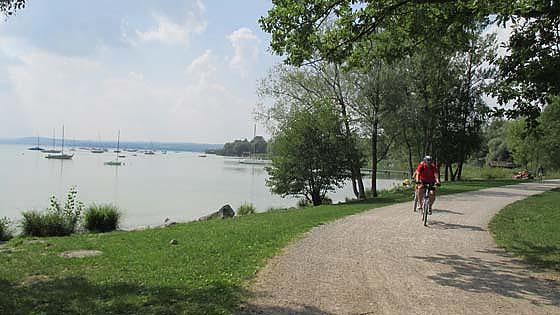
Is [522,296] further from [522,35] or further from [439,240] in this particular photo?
[522,35]

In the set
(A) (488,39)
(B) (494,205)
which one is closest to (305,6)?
(B) (494,205)

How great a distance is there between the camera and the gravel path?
218 inches

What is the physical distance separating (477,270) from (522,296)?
137 cm

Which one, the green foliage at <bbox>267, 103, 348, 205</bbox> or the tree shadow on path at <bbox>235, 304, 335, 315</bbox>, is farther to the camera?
the green foliage at <bbox>267, 103, 348, 205</bbox>

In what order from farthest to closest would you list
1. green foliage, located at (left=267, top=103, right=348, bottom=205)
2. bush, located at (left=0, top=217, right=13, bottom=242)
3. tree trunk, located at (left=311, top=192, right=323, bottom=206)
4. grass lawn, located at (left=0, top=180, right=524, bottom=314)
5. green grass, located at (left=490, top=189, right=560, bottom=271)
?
tree trunk, located at (left=311, top=192, right=323, bottom=206)
green foliage, located at (left=267, top=103, right=348, bottom=205)
bush, located at (left=0, top=217, right=13, bottom=242)
green grass, located at (left=490, top=189, right=560, bottom=271)
grass lawn, located at (left=0, top=180, right=524, bottom=314)

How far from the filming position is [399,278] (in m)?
6.79

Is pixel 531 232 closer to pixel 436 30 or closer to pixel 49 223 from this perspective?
pixel 436 30

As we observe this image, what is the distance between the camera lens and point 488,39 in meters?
34.6

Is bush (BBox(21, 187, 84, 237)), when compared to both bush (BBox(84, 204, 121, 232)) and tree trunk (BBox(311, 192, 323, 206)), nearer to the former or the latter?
bush (BBox(84, 204, 121, 232))

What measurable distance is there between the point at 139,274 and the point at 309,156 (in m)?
18.9

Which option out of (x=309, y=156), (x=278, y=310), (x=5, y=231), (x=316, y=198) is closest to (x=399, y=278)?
(x=278, y=310)

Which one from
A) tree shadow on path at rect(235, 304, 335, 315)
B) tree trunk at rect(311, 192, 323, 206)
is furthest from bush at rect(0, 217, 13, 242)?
tree trunk at rect(311, 192, 323, 206)

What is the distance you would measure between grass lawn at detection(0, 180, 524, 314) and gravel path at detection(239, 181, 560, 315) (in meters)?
0.53

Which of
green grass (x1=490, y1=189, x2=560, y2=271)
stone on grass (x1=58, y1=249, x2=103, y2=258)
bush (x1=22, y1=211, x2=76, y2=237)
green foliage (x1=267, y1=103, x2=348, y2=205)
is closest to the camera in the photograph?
green grass (x1=490, y1=189, x2=560, y2=271)
